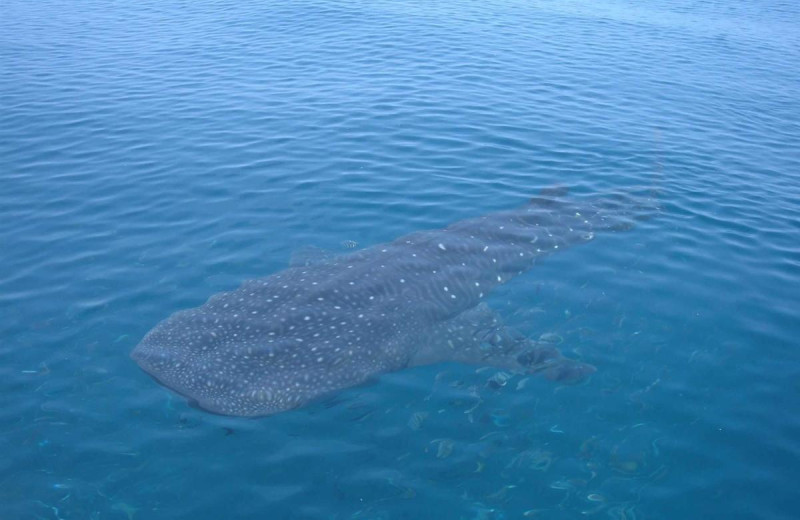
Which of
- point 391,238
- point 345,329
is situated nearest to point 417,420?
point 345,329

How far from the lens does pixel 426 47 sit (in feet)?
79.2

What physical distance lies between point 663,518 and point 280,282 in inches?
223

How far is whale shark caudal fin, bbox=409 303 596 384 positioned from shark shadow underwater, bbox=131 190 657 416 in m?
0.01

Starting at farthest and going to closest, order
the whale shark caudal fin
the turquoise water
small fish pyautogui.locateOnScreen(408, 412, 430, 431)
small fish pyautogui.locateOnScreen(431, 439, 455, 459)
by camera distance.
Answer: the whale shark caudal fin
small fish pyautogui.locateOnScreen(408, 412, 430, 431)
small fish pyautogui.locateOnScreen(431, 439, 455, 459)
the turquoise water

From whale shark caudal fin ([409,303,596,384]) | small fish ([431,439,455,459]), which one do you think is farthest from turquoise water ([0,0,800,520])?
whale shark caudal fin ([409,303,596,384])

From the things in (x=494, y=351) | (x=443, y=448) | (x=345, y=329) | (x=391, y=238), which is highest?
(x=391, y=238)

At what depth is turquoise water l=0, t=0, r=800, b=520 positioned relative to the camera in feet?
23.4

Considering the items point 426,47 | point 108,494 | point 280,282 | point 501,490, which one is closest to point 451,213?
point 280,282

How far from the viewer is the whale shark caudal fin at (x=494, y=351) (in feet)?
28.6

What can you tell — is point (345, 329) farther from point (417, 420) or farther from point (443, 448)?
point (443, 448)

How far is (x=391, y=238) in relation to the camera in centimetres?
1161

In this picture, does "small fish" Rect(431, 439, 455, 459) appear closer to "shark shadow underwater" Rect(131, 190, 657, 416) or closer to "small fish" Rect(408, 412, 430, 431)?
"small fish" Rect(408, 412, 430, 431)

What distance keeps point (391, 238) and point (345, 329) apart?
10.6ft

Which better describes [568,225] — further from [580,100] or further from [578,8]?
[578,8]
